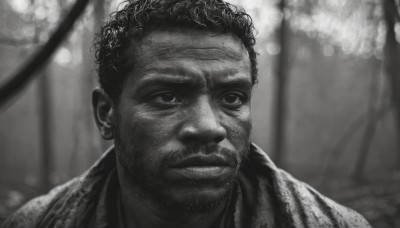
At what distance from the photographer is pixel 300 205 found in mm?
2289

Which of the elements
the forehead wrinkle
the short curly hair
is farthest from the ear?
the forehead wrinkle

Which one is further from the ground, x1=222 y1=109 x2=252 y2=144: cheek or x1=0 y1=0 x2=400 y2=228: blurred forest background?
x1=222 y1=109 x2=252 y2=144: cheek

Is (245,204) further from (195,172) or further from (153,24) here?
(153,24)

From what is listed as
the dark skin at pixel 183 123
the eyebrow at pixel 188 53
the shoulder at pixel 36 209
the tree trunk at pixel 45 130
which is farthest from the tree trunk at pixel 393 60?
the tree trunk at pixel 45 130

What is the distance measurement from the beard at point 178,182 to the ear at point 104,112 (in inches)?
15.7

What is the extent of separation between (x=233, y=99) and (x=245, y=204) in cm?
73

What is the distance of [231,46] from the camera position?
225 centimetres

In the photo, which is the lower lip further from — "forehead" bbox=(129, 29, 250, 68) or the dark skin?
"forehead" bbox=(129, 29, 250, 68)

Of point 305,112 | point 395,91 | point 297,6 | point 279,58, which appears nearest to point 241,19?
point 395,91

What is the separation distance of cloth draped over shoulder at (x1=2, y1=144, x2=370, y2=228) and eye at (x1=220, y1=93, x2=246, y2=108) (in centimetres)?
47

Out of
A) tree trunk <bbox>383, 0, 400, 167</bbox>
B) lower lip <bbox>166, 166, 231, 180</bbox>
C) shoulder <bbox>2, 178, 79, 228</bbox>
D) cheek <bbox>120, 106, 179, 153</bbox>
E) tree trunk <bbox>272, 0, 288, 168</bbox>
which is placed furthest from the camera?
tree trunk <bbox>272, 0, 288, 168</bbox>

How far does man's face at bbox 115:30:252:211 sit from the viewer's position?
1.94 metres

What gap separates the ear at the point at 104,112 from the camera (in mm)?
2455

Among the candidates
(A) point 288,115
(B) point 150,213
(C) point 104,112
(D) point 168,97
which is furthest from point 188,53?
(A) point 288,115
